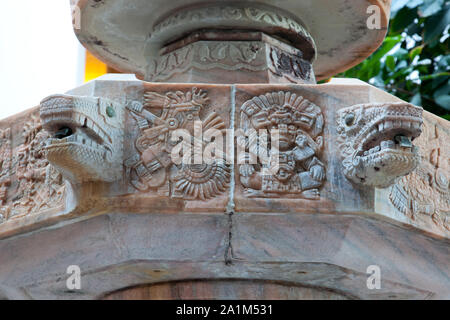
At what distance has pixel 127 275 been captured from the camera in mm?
2062

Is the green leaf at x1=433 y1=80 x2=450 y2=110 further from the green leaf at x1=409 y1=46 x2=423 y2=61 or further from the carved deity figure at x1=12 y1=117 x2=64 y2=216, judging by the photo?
the carved deity figure at x1=12 y1=117 x2=64 y2=216

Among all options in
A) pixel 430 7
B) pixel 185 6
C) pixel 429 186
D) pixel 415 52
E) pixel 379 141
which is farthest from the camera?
pixel 415 52

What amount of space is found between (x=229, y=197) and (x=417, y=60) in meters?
3.00

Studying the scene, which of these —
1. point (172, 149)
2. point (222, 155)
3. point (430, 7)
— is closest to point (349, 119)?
point (222, 155)

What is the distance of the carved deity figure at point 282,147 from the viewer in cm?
195

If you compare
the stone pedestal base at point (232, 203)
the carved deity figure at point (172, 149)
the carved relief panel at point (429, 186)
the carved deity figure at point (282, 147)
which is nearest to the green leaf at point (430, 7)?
the carved relief panel at point (429, 186)

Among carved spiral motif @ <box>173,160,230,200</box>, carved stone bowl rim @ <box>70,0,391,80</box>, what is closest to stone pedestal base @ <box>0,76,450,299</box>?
carved spiral motif @ <box>173,160,230,200</box>

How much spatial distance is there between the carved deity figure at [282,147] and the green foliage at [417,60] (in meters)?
2.02

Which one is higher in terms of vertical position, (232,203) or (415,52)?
(415,52)

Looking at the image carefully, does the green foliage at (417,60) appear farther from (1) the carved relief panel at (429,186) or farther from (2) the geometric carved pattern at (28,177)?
(2) the geometric carved pattern at (28,177)

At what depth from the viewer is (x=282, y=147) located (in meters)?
2.00

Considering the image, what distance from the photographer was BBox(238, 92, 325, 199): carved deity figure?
1948 mm

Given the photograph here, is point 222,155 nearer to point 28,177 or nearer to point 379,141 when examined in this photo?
point 379,141

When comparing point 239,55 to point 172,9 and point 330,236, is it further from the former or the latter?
point 330,236
